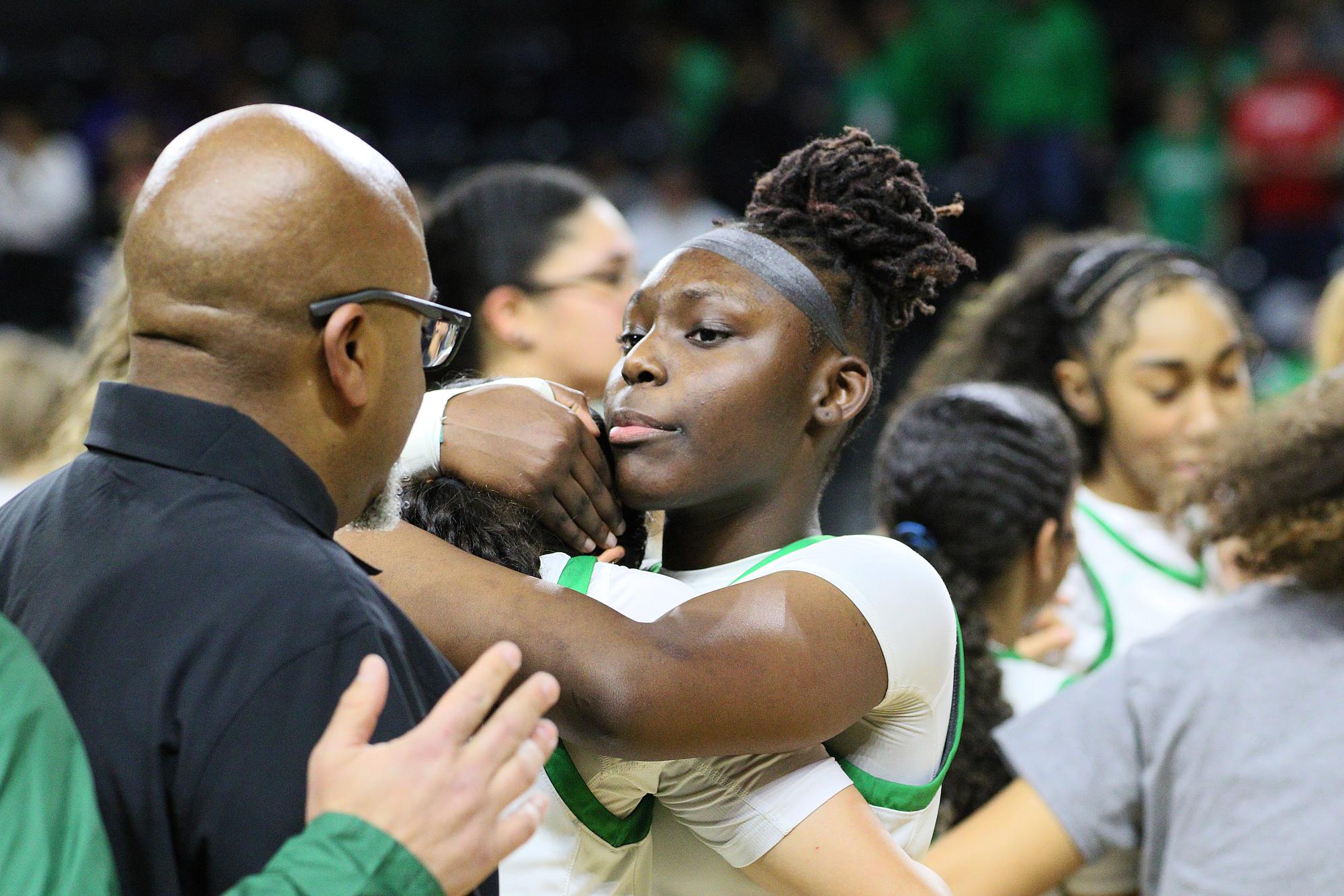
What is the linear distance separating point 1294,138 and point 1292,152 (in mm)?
80

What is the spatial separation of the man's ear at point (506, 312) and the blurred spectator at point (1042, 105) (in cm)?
536

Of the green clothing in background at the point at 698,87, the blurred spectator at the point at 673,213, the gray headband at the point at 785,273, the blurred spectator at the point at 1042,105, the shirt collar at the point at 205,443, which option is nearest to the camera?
the shirt collar at the point at 205,443

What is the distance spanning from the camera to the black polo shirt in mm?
1276

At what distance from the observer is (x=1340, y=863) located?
2.32 metres

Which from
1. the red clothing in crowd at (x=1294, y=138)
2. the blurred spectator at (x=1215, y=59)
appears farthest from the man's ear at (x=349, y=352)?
the blurred spectator at (x=1215, y=59)

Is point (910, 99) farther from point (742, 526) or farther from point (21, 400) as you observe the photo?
point (742, 526)

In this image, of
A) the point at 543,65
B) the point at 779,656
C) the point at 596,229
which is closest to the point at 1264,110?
the point at 543,65

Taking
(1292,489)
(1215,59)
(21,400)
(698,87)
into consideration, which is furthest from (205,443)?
(698,87)

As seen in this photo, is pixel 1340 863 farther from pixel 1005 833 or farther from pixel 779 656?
pixel 779 656

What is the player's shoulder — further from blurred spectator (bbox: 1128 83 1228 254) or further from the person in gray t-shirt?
blurred spectator (bbox: 1128 83 1228 254)

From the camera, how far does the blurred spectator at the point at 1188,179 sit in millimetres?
8570

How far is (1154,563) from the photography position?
11.9ft

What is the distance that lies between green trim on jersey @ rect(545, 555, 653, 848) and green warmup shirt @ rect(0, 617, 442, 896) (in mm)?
536

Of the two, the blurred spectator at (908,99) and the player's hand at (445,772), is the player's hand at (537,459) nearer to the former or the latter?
the player's hand at (445,772)
